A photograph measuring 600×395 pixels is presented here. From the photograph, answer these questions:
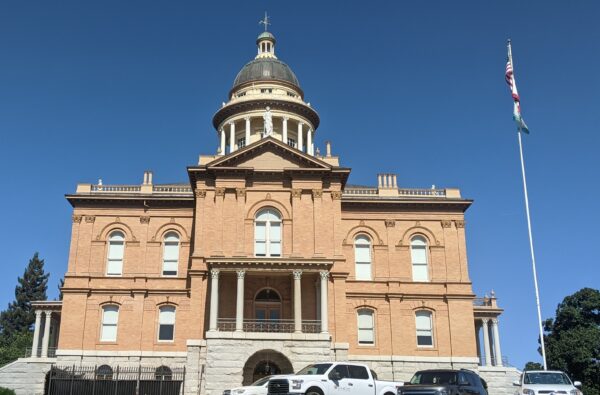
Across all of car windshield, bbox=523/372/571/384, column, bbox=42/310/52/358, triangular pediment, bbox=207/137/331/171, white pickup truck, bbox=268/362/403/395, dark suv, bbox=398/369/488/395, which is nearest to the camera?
dark suv, bbox=398/369/488/395

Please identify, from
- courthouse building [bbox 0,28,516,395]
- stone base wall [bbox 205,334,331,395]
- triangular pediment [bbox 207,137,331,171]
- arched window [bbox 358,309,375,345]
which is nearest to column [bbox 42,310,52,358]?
courthouse building [bbox 0,28,516,395]

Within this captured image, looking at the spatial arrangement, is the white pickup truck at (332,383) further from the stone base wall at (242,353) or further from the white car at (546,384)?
the stone base wall at (242,353)

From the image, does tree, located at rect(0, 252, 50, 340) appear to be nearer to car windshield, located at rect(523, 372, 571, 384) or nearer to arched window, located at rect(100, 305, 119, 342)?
arched window, located at rect(100, 305, 119, 342)

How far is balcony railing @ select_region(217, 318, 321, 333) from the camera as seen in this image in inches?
1489

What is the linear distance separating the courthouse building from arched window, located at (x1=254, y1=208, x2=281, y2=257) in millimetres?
66

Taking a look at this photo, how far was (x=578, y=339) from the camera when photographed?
178 feet

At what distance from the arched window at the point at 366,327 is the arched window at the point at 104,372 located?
49.4 ft

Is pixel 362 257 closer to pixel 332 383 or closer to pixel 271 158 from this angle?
pixel 271 158

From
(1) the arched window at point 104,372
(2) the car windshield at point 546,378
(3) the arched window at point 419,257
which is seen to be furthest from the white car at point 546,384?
(1) the arched window at point 104,372

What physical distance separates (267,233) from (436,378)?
2010cm

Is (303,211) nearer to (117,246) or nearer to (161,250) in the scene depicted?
(161,250)

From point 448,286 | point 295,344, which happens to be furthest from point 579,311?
point 295,344

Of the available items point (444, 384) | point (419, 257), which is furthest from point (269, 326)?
point (444, 384)

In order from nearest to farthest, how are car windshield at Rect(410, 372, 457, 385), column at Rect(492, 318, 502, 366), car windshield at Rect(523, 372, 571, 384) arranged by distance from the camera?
car windshield at Rect(410, 372, 457, 385), car windshield at Rect(523, 372, 571, 384), column at Rect(492, 318, 502, 366)
